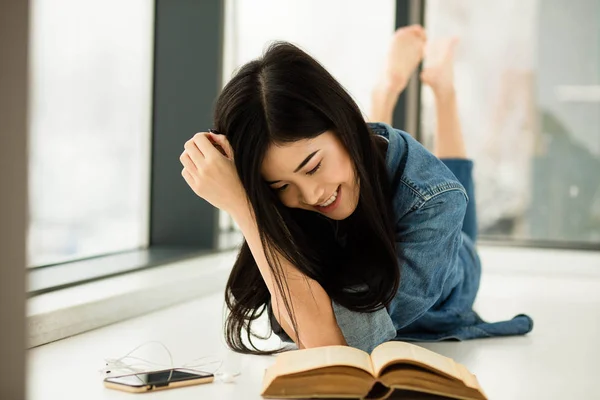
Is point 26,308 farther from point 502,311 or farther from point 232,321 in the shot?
point 502,311

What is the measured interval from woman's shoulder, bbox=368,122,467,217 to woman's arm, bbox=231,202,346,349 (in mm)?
282

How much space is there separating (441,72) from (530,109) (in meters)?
1.04

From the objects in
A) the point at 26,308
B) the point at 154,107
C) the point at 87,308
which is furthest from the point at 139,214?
the point at 26,308

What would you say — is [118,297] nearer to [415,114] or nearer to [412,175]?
[412,175]

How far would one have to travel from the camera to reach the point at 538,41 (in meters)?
3.92

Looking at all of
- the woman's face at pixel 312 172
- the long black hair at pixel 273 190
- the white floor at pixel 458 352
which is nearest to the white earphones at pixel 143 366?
the white floor at pixel 458 352

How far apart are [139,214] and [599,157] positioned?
2224 mm

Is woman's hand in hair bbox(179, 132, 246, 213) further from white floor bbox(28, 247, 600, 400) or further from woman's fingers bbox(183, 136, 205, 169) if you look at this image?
white floor bbox(28, 247, 600, 400)

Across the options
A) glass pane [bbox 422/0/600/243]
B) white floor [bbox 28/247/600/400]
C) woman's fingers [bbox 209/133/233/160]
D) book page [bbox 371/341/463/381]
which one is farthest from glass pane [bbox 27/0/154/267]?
glass pane [bbox 422/0/600/243]

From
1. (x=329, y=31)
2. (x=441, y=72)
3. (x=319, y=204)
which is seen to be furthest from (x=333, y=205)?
(x=329, y=31)

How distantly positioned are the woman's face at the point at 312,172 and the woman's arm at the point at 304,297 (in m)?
0.10

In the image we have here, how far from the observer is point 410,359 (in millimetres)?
1299

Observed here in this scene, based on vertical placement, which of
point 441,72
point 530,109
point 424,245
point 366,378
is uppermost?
point 441,72

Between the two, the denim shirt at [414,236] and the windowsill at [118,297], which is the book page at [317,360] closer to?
the denim shirt at [414,236]
